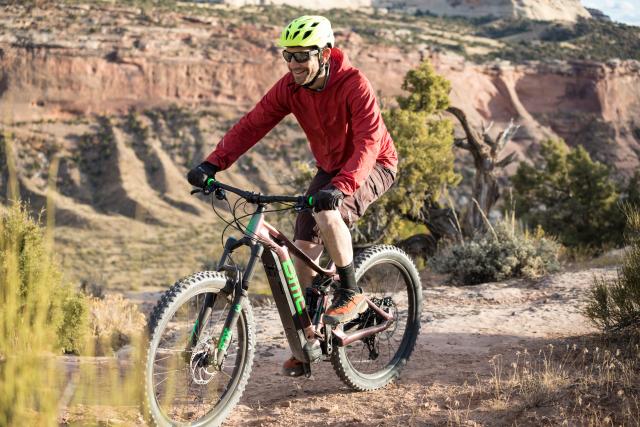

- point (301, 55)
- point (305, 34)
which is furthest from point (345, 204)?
point (305, 34)

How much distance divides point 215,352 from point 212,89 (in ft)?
187

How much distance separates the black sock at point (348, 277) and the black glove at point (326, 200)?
0.54 m

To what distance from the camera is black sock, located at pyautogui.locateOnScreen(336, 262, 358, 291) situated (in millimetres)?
4758

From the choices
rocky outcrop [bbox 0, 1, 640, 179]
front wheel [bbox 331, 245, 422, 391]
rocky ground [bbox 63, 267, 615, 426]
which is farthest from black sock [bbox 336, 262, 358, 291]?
rocky outcrop [bbox 0, 1, 640, 179]

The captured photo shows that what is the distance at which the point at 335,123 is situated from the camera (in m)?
4.86

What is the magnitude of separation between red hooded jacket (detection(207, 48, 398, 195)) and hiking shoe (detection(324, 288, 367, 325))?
0.72m

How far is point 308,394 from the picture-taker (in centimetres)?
518

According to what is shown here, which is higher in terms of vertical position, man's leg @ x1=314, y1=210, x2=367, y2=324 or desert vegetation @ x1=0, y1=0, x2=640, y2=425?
man's leg @ x1=314, y1=210, x2=367, y2=324

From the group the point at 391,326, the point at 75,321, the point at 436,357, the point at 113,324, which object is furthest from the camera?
the point at 113,324

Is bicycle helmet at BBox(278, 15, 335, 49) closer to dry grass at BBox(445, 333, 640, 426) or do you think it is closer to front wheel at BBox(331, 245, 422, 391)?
front wheel at BBox(331, 245, 422, 391)

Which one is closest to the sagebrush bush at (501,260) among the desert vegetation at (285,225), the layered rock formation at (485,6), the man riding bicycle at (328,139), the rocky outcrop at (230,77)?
the desert vegetation at (285,225)

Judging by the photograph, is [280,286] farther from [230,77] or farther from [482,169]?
[230,77]

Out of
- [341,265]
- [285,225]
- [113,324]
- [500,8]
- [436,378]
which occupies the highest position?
[500,8]

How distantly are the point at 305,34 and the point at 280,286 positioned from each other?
1502mm
